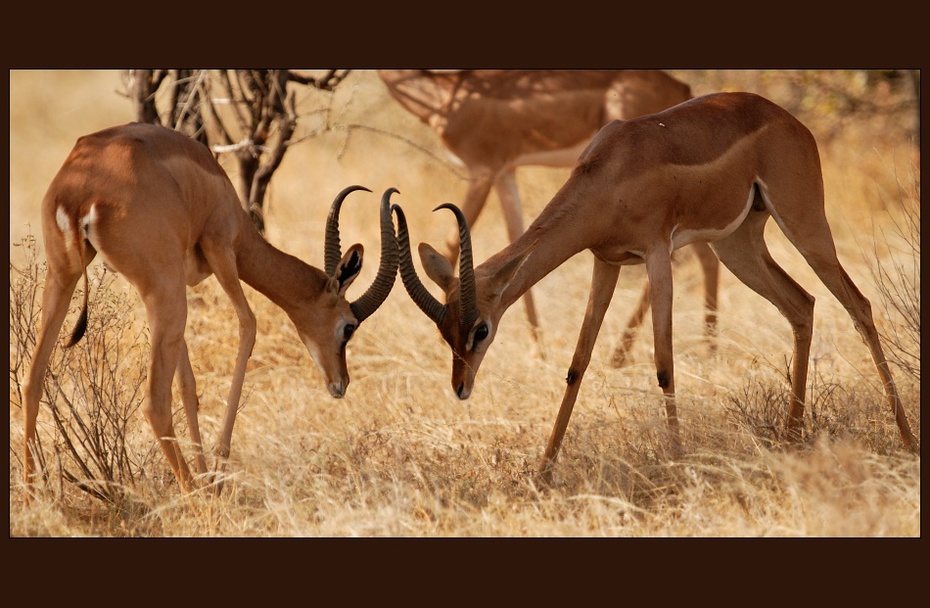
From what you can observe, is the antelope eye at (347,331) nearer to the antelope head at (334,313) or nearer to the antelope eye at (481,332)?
the antelope head at (334,313)

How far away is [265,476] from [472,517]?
1.12 metres

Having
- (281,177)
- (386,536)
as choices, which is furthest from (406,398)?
(281,177)

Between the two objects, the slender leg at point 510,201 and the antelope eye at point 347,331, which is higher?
the slender leg at point 510,201

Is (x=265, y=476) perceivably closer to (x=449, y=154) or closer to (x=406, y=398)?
(x=406, y=398)

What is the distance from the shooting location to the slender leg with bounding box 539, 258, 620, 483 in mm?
6582

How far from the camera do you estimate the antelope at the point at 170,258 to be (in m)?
5.61

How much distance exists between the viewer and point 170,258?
568cm

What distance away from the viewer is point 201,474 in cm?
611

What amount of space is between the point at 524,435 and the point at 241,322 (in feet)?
6.22

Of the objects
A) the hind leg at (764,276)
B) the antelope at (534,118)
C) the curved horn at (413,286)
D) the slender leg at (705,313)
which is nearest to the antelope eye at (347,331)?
the curved horn at (413,286)

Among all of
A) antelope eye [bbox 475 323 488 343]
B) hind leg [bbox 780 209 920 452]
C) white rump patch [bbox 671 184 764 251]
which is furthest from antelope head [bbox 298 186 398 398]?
hind leg [bbox 780 209 920 452]

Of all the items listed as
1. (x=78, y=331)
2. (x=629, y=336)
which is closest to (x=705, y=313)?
(x=629, y=336)

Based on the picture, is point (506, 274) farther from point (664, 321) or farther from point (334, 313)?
point (334, 313)

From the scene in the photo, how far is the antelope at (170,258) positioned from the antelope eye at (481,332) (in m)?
0.65
